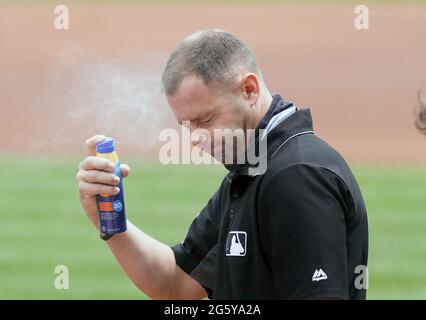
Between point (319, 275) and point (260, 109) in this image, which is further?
point (260, 109)

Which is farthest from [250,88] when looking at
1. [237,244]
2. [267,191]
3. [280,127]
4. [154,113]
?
[154,113]

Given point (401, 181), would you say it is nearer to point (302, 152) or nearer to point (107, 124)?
point (107, 124)

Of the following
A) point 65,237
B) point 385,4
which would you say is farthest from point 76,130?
point 385,4

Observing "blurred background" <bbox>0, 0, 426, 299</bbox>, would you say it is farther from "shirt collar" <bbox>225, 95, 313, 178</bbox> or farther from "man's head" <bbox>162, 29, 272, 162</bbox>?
"shirt collar" <bbox>225, 95, 313, 178</bbox>

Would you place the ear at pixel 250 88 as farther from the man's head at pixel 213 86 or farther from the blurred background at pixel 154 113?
the blurred background at pixel 154 113

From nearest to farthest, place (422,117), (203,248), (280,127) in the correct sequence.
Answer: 1. (280,127)
2. (422,117)
3. (203,248)

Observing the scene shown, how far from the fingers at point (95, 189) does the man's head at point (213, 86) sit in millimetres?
354

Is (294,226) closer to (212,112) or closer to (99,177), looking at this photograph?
(212,112)

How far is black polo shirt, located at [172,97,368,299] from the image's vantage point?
2.59 meters

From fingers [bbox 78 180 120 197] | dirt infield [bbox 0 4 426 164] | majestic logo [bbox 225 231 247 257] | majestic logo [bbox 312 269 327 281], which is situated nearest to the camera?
majestic logo [bbox 312 269 327 281]

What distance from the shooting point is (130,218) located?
31.2 feet

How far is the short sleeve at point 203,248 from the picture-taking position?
3.40m

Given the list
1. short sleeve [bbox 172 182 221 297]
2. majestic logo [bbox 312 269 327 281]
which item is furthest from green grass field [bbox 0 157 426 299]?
majestic logo [bbox 312 269 327 281]

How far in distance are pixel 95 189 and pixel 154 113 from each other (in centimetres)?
83
